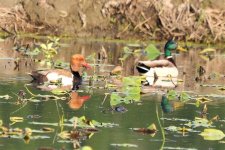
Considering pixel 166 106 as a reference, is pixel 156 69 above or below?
above

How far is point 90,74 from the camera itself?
2366 cm

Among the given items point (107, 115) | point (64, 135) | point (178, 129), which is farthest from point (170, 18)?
point (64, 135)

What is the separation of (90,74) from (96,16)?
1386 cm

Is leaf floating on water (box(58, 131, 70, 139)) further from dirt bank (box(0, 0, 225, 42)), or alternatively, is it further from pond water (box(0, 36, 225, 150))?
dirt bank (box(0, 0, 225, 42))

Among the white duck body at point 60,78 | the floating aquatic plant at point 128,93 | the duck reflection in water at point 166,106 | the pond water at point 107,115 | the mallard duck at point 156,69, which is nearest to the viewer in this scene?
the pond water at point 107,115

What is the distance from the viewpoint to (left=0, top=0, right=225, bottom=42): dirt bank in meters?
36.2

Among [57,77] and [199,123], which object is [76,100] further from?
[57,77]

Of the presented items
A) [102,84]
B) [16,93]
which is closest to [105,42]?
[102,84]

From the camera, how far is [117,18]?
37.2 m

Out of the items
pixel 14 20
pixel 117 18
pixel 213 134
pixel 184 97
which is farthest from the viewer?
pixel 117 18

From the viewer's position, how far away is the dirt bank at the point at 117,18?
36188 millimetres

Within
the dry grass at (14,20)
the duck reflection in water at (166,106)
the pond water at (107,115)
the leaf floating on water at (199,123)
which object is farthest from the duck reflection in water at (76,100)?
the dry grass at (14,20)

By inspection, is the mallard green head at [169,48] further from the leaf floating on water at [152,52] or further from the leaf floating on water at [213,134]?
the leaf floating on water at [213,134]

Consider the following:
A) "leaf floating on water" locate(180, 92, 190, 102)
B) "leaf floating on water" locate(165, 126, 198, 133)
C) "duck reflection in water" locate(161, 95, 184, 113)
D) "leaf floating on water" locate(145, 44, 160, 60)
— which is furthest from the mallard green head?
"leaf floating on water" locate(165, 126, 198, 133)
